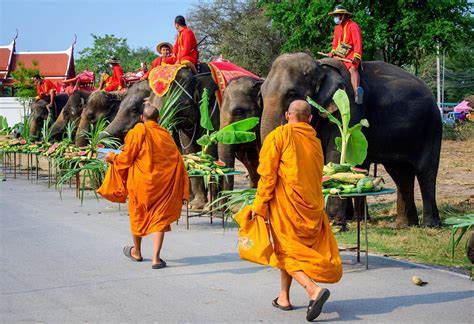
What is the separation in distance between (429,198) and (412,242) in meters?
1.78

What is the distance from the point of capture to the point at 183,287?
24.2 feet

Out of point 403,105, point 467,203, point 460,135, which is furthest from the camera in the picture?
point 460,135

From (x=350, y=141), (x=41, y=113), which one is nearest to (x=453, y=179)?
(x=350, y=141)

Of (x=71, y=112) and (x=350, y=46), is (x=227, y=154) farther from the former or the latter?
(x=71, y=112)

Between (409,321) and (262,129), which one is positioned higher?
(262,129)

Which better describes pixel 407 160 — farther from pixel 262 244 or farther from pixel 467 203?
pixel 262 244

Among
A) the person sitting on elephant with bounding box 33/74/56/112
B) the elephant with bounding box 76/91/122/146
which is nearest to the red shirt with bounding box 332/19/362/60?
the elephant with bounding box 76/91/122/146

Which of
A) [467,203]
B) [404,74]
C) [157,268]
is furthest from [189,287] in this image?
[467,203]

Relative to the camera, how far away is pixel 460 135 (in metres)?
31.2

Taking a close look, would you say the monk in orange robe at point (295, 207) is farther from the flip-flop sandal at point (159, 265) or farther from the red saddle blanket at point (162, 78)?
the red saddle blanket at point (162, 78)

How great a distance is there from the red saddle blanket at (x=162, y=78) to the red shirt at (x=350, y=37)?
124 inches

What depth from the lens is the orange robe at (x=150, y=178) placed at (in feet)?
27.9

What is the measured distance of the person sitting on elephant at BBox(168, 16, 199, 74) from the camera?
1370 cm

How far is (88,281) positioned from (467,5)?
79.7 feet
